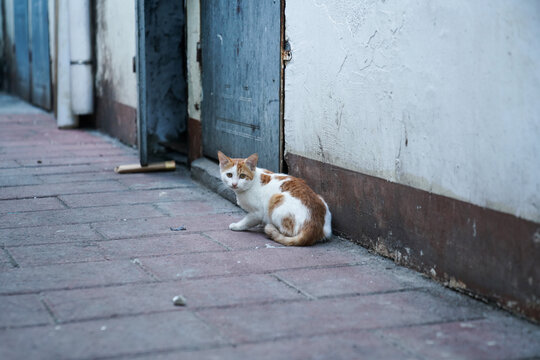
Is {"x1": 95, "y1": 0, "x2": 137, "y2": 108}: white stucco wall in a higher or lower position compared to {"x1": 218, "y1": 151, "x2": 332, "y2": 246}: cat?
higher

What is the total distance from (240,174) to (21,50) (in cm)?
1166

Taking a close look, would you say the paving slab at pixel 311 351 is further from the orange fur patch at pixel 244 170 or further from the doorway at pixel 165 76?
the doorway at pixel 165 76

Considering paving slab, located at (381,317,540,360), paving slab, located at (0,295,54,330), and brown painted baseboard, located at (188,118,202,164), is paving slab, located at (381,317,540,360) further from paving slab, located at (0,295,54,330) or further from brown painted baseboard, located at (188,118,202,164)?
brown painted baseboard, located at (188,118,202,164)

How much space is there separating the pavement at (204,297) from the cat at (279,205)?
10 centimetres

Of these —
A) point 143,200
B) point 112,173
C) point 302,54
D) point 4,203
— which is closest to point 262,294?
point 302,54

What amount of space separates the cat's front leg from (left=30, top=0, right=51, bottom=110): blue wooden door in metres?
8.69

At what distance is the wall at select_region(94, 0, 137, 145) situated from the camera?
9367 mm

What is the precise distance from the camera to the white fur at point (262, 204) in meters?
4.89

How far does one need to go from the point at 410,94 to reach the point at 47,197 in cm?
353

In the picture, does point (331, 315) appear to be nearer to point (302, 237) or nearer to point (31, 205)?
point (302, 237)

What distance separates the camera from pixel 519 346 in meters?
3.24

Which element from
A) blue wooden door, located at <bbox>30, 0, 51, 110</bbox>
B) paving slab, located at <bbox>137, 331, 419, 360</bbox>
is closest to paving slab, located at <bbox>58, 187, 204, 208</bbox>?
paving slab, located at <bbox>137, 331, 419, 360</bbox>

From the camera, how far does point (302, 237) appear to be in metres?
4.88

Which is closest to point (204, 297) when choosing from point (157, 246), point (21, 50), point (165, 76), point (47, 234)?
point (157, 246)
